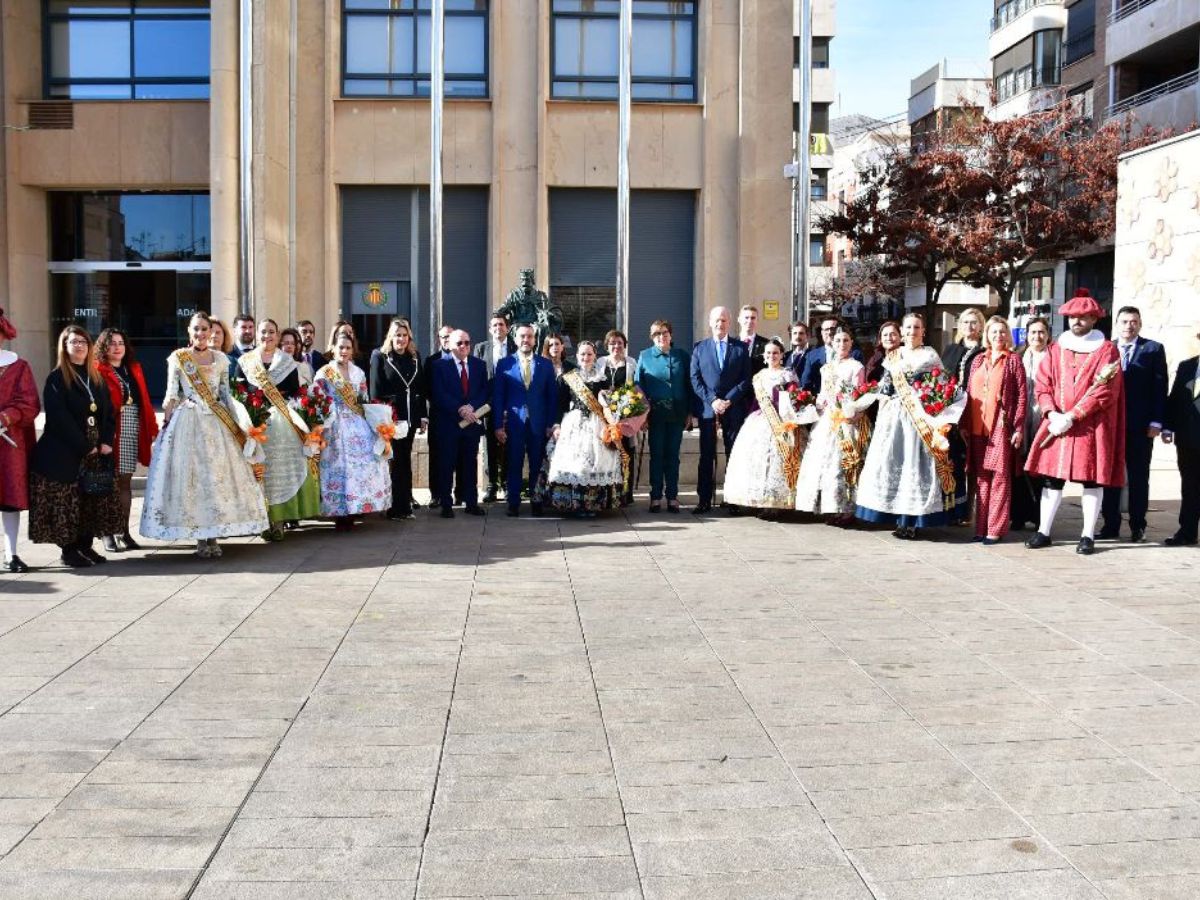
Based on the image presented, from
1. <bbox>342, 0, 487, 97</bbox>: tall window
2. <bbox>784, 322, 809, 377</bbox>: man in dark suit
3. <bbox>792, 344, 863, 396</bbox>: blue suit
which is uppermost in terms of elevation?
<bbox>342, 0, 487, 97</bbox>: tall window

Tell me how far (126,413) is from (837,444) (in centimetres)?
604

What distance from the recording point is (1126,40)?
3222 cm

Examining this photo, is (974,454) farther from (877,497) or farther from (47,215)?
(47,215)

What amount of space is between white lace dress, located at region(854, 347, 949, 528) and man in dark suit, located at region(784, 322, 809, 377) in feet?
4.56

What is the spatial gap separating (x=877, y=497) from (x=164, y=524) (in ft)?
18.8

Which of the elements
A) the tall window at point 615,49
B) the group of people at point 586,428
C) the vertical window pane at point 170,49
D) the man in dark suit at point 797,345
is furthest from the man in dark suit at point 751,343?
the vertical window pane at point 170,49

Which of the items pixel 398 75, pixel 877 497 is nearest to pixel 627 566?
pixel 877 497

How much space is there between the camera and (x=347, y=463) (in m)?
10.7

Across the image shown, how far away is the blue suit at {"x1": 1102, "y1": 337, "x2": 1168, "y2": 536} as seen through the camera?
9961 mm

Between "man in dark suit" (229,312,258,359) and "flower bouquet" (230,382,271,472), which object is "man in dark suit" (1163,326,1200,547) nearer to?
"flower bouquet" (230,382,271,472)

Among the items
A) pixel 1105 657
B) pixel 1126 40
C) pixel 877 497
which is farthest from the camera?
pixel 1126 40

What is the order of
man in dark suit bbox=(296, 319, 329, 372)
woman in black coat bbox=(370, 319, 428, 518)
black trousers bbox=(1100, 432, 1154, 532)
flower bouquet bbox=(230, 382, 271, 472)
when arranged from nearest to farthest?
flower bouquet bbox=(230, 382, 271, 472)
black trousers bbox=(1100, 432, 1154, 532)
woman in black coat bbox=(370, 319, 428, 518)
man in dark suit bbox=(296, 319, 329, 372)

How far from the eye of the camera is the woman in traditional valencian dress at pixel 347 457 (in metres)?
10.6

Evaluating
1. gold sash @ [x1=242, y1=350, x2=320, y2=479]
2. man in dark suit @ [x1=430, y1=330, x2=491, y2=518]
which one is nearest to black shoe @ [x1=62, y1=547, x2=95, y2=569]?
gold sash @ [x1=242, y1=350, x2=320, y2=479]
